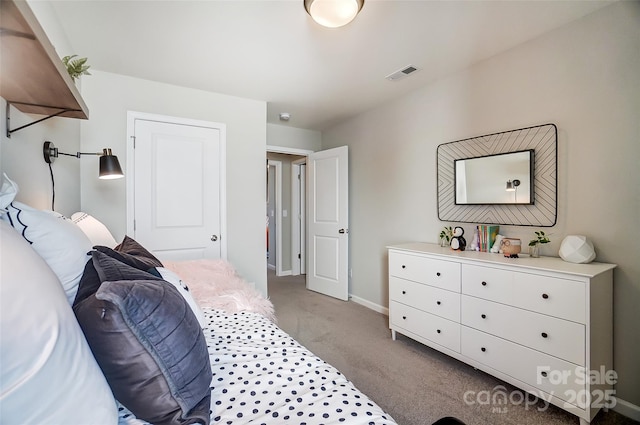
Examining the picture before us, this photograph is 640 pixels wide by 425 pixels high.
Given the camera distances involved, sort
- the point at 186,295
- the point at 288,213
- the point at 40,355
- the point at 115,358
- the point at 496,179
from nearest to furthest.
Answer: the point at 40,355 → the point at 115,358 → the point at 186,295 → the point at 496,179 → the point at 288,213

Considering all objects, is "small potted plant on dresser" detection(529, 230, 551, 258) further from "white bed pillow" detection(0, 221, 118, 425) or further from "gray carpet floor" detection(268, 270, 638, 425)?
"white bed pillow" detection(0, 221, 118, 425)

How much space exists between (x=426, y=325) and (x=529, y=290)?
0.89 meters

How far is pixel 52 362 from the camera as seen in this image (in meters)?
0.52

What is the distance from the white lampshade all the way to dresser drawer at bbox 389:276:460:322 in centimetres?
73

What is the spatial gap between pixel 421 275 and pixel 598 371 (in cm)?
115

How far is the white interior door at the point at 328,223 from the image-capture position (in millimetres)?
3898

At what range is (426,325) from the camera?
241 cm

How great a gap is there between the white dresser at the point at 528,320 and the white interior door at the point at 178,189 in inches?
86.5

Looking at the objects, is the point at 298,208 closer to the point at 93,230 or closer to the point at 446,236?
the point at 446,236

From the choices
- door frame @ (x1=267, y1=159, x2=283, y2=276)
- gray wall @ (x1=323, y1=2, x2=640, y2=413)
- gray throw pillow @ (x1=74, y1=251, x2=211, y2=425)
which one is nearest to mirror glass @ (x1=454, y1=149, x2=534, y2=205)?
gray wall @ (x1=323, y1=2, x2=640, y2=413)

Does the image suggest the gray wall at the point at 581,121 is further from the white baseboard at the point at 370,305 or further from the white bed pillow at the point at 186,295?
the white bed pillow at the point at 186,295

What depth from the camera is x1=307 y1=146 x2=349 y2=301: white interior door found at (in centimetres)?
390

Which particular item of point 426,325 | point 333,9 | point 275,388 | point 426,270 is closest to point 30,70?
point 275,388

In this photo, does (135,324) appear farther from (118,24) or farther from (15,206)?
(118,24)
